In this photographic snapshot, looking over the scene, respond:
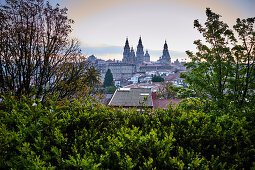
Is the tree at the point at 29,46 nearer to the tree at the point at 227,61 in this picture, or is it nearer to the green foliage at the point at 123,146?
the green foliage at the point at 123,146

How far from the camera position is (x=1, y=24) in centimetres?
504

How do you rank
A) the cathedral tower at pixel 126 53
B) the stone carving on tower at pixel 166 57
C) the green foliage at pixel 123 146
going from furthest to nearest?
the stone carving on tower at pixel 166 57 → the cathedral tower at pixel 126 53 → the green foliage at pixel 123 146

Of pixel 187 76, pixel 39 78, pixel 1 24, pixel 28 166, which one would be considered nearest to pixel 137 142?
pixel 28 166

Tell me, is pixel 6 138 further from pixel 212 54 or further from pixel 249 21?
pixel 249 21

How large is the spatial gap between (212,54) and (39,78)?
7667 mm

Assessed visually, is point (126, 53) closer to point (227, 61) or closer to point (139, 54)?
point (139, 54)

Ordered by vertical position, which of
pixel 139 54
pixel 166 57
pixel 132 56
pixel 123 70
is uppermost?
pixel 139 54

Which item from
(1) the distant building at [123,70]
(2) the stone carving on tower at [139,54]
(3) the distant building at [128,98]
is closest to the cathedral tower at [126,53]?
(1) the distant building at [123,70]

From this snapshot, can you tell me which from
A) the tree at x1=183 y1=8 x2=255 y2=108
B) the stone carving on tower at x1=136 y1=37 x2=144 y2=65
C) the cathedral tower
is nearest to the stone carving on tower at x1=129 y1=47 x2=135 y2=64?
the cathedral tower

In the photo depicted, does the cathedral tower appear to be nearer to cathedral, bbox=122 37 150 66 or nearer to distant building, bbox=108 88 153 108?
cathedral, bbox=122 37 150 66

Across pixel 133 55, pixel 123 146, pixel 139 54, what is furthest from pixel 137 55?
pixel 123 146

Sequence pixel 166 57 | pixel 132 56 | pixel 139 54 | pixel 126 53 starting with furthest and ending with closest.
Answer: pixel 166 57 < pixel 139 54 < pixel 132 56 < pixel 126 53

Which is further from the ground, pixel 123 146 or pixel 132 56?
pixel 132 56

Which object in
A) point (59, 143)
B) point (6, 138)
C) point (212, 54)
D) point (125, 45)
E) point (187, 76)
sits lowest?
point (59, 143)
